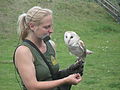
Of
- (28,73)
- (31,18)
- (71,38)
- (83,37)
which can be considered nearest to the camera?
(28,73)

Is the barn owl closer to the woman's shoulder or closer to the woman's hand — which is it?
the woman's hand

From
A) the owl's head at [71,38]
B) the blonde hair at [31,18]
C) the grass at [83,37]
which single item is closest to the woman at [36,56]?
the blonde hair at [31,18]

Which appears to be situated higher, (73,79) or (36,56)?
(36,56)

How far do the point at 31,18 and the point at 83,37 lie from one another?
11.4 meters

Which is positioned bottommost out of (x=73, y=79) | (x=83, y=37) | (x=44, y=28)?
(x=83, y=37)

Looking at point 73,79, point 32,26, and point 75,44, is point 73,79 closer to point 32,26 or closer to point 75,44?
point 75,44

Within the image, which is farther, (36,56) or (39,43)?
(39,43)

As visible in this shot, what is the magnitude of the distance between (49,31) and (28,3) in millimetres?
14857

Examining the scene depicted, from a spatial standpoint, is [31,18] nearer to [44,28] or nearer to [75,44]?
[44,28]

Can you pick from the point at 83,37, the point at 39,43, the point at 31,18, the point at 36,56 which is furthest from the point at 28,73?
the point at 83,37

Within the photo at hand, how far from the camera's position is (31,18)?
3418mm

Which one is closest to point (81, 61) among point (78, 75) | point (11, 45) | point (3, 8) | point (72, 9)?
point (78, 75)

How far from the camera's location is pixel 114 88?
333 inches

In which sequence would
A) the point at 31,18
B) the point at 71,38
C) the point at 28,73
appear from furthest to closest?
1. the point at 71,38
2. the point at 31,18
3. the point at 28,73
